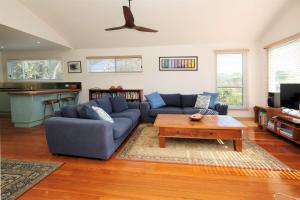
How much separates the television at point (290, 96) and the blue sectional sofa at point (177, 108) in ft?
4.02

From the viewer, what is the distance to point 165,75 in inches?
224

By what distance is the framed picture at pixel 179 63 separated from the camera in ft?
18.1

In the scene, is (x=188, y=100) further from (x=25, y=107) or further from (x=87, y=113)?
(x=25, y=107)

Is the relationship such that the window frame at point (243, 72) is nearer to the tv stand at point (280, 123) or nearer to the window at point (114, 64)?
the tv stand at point (280, 123)

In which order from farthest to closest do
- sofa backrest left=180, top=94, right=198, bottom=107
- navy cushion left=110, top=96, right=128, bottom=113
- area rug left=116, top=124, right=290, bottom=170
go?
sofa backrest left=180, top=94, right=198, bottom=107, navy cushion left=110, top=96, right=128, bottom=113, area rug left=116, top=124, right=290, bottom=170

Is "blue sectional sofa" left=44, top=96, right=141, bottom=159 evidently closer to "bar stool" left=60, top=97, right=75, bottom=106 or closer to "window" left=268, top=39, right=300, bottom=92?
"bar stool" left=60, top=97, right=75, bottom=106

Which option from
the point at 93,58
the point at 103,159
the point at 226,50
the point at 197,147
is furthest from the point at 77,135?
the point at 226,50

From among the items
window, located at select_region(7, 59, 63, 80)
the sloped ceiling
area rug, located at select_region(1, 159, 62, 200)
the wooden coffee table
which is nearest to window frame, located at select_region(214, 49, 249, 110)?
the sloped ceiling

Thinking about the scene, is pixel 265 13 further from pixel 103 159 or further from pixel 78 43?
pixel 78 43

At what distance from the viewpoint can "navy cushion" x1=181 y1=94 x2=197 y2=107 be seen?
5.12 m

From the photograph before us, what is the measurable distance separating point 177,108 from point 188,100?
1.83ft

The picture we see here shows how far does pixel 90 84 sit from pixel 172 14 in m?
3.43

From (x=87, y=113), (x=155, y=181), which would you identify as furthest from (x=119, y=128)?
(x=155, y=181)

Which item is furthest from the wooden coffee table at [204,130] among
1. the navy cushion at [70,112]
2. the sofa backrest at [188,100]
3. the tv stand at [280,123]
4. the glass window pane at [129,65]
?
the glass window pane at [129,65]
